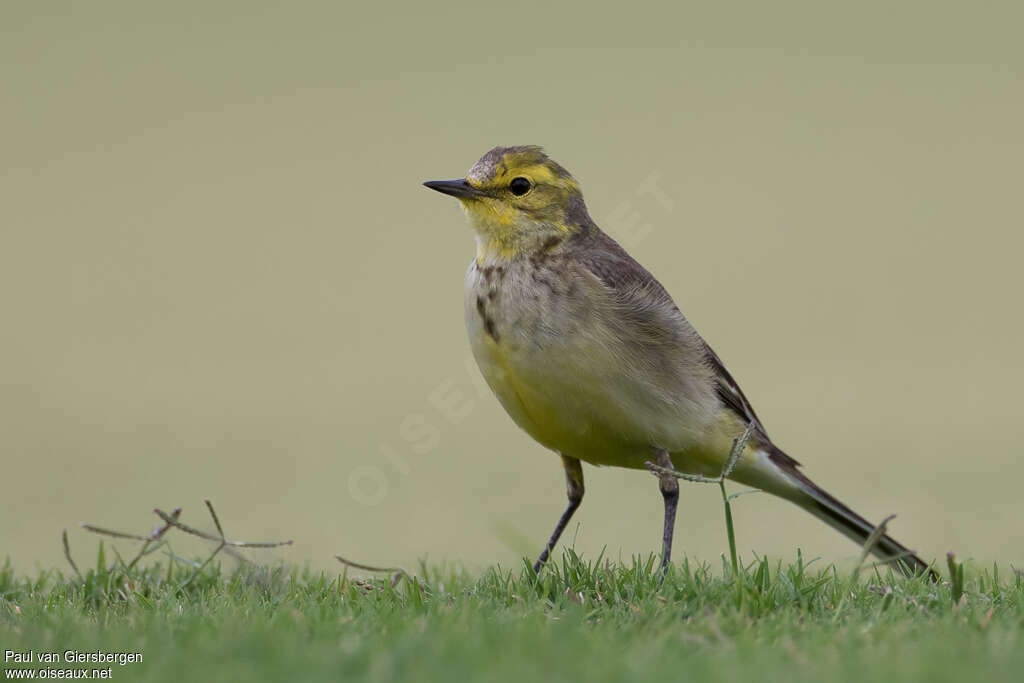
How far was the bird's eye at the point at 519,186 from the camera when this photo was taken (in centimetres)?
712

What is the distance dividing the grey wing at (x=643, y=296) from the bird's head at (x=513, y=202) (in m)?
0.27

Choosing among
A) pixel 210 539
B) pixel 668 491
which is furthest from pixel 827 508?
pixel 210 539

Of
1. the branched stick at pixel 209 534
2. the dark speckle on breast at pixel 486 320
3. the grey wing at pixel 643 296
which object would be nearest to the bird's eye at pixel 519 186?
the grey wing at pixel 643 296

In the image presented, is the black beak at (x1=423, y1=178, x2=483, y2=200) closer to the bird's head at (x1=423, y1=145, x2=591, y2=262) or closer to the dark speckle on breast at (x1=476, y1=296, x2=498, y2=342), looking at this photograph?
the bird's head at (x1=423, y1=145, x2=591, y2=262)

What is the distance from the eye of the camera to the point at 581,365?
6375mm

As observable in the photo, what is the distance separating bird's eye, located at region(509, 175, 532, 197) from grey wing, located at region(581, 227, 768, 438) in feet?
1.72

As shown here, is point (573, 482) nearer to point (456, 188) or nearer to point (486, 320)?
point (486, 320)

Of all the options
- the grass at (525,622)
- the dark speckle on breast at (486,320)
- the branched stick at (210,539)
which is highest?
the dark speckle on breast at (486,320)

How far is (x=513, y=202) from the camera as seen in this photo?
278 inches

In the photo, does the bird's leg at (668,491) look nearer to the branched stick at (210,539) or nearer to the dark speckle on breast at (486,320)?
the dark speckle on breast at (486,320)

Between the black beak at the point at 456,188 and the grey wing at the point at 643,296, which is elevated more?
the black beak at the point at 456,188

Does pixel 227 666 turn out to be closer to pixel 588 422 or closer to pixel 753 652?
pixel 753 652

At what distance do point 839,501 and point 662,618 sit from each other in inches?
122

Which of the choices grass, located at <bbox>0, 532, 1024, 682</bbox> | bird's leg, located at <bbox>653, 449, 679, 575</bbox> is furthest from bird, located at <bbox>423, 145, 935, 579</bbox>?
grass, located at <bbox>0, 532, 1024, 682</bbox>
